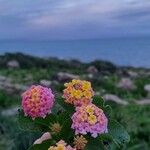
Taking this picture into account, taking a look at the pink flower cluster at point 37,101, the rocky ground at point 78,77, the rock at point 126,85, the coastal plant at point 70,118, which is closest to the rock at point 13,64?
the rocky ground at point 78,77

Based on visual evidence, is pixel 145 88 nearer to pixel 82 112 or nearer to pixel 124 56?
pixel 82 112

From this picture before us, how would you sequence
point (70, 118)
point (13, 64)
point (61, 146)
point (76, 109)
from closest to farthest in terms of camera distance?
point (61, 146)
point (76, 109)
point (70, 118)
point (13, 64)

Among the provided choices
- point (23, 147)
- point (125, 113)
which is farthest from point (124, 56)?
point (23, 147)

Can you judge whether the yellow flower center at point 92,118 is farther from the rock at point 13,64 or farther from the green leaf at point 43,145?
the rock at point 13,64

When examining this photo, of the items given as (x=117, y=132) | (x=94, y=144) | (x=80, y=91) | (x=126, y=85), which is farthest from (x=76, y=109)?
(x=126, y=85)

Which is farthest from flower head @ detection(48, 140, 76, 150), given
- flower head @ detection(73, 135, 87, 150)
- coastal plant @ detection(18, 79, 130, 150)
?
flower head @ detection(73, 135, 87, 150)

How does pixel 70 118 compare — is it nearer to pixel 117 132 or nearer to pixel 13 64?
pixel 117 132
